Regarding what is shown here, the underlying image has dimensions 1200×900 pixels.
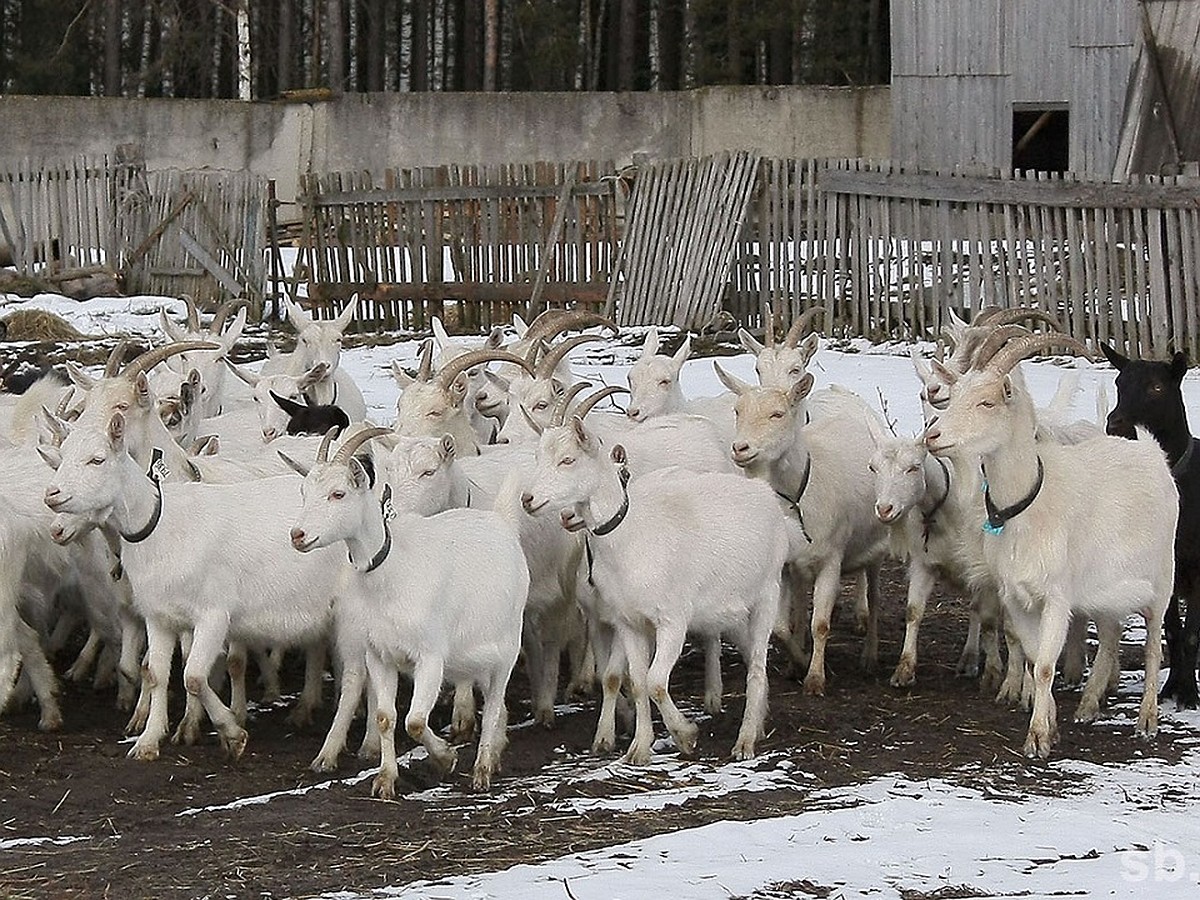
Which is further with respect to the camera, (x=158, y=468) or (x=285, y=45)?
(x=285, y=45)

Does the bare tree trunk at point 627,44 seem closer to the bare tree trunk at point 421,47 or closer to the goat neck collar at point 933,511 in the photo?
the bare tree trunk at point 421,47

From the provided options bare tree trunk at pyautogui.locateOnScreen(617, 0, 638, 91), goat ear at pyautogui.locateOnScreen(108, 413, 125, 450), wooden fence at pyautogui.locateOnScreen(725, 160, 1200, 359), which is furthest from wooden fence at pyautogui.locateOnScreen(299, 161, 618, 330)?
bare tree trunk at pyautogui.locateOnScreen(617, 0, 638, 91)

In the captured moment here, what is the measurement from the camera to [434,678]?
6711 millimetres

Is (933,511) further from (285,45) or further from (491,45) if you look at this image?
(285,45)

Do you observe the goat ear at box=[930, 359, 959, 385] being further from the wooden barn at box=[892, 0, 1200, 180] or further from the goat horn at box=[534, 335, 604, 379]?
the wooden barn at box=[892, 0, 1200, 180]

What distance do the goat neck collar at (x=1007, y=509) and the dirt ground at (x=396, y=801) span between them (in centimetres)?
77

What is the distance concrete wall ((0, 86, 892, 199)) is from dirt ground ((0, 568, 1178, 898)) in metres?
20.5

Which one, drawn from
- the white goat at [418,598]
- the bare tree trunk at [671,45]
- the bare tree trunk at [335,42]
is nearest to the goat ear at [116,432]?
the white goat at [418,598]

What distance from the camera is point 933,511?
329 inches

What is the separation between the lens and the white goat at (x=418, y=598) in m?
6.66

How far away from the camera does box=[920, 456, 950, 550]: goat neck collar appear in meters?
8.31

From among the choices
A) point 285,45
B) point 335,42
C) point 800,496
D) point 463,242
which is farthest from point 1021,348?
point 285,45

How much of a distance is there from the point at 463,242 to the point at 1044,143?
929 cm

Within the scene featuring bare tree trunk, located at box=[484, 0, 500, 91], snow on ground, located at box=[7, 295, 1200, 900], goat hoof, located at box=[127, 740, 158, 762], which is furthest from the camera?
bare tree trunk, located at box=[484, 0, 500, 91]
